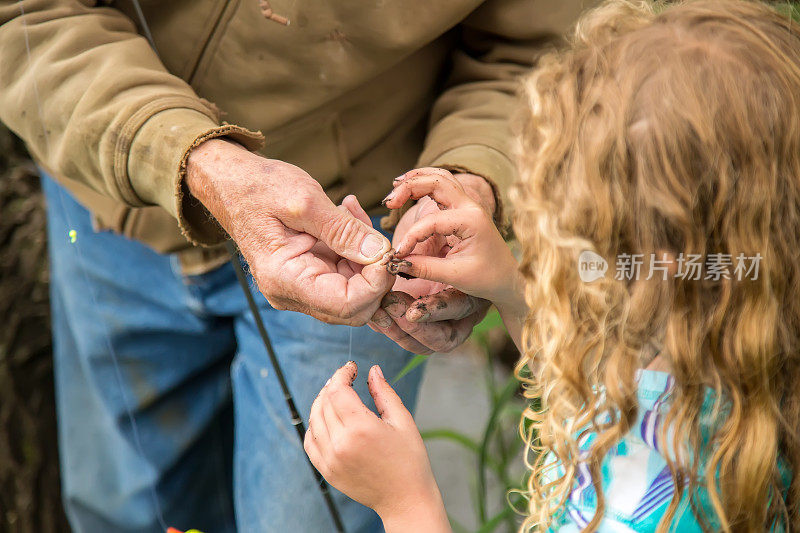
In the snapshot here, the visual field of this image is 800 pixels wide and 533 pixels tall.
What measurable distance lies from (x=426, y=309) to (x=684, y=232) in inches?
11.9

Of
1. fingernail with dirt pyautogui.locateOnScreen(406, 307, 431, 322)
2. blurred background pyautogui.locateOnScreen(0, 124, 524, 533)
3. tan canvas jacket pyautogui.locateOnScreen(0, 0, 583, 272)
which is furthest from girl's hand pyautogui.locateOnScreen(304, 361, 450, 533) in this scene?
blurred background pyautogui.locateOnScreen(0, 124, 524, 533)

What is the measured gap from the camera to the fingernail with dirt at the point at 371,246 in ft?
2.71

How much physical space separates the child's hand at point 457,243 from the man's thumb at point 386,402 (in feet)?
0.43

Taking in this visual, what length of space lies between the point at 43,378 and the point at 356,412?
115 centimetres

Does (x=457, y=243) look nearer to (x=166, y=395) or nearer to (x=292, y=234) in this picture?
(x=292, y=234)

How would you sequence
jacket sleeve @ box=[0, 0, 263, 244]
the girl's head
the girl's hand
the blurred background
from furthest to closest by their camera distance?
the blurred background, jacket sleeve @ box=[0, 0, 263, 244], the girl's hand, the girl's head

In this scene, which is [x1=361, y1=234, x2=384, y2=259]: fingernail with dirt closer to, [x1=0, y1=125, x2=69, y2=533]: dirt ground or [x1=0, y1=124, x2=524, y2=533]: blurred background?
[x1=0, y1=124, x2=524, y2=533]: blurred background

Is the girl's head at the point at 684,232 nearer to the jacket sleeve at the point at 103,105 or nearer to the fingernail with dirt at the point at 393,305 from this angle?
the fingernail with dirt at the point at 393,305

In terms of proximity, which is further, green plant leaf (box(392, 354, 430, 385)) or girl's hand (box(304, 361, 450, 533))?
green plant leaf (box(392, 354, 430, 385))

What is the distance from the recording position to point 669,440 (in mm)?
729

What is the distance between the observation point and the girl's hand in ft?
2.62

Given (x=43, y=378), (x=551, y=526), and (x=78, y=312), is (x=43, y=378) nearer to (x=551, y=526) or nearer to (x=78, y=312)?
(x=78, y=312)

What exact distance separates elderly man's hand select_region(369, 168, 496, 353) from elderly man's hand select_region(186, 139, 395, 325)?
36 millimetres

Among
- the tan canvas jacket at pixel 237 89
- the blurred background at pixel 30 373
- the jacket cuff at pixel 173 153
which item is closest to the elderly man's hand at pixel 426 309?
the tan canvas jacket at pixel 237 89
